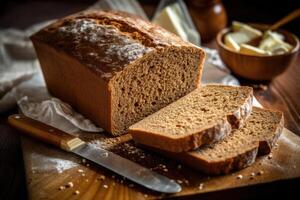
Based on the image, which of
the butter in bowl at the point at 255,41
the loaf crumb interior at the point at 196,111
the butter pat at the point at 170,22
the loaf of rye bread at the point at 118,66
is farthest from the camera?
the butter pat at the point at 170,22

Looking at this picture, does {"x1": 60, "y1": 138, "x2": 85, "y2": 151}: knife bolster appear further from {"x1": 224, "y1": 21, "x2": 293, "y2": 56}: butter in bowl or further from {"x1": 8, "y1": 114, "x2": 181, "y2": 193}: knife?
{"x1": 224, "y1": 21, "x2": 293, "y2": 56}: butter in bowl

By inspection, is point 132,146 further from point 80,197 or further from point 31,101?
point 31,101

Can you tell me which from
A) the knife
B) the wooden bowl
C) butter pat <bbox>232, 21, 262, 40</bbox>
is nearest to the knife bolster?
the knife

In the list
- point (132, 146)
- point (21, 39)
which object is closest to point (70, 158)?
point (132, 146)

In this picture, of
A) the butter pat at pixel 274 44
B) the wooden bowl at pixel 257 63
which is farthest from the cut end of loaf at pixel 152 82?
the butter pat at pixel 274 44

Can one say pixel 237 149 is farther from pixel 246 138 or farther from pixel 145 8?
pixel 145 8

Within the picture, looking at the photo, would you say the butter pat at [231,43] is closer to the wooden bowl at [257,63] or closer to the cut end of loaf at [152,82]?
the wooden bowl at [257,63]
